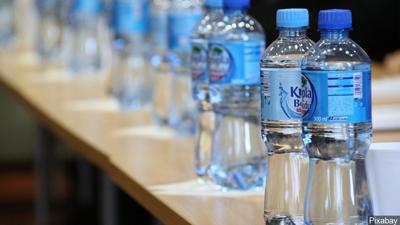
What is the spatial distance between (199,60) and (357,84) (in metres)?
0.77

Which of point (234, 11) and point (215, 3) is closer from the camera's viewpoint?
point (234, 11)

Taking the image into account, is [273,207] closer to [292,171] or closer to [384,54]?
[292,171]

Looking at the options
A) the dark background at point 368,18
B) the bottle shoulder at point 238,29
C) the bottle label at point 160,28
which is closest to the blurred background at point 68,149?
the dark background at point 368,18

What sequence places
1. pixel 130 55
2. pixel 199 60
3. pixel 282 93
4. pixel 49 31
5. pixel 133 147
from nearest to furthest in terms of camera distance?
pixel 282 93 → pixel 199 60 → pixel 133 147 → pixel 130 55 → pixel 49 31

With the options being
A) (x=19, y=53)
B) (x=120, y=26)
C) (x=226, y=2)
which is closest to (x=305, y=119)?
(x=226, y=2)

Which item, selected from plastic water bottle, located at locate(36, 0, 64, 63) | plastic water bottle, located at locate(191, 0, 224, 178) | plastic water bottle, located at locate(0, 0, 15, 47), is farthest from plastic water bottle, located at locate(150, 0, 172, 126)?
plastic water bottle, located at locate(0, 0, 15, 47)

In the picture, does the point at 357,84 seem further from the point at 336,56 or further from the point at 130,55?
the point at 130,55

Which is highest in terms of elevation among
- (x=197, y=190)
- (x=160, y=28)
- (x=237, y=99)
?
(x=160, y=28)

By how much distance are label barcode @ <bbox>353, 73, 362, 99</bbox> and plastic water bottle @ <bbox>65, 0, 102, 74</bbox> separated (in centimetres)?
298

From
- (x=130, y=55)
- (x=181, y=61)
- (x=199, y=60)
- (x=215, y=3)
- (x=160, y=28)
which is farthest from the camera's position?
(x=130, y=55)

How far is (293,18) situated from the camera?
1.82m

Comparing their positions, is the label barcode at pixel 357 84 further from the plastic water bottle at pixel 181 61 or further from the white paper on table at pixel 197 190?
the plastic water bottle at pixel 181 61

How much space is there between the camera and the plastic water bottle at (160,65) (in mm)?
3209

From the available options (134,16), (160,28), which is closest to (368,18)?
(134,16)
